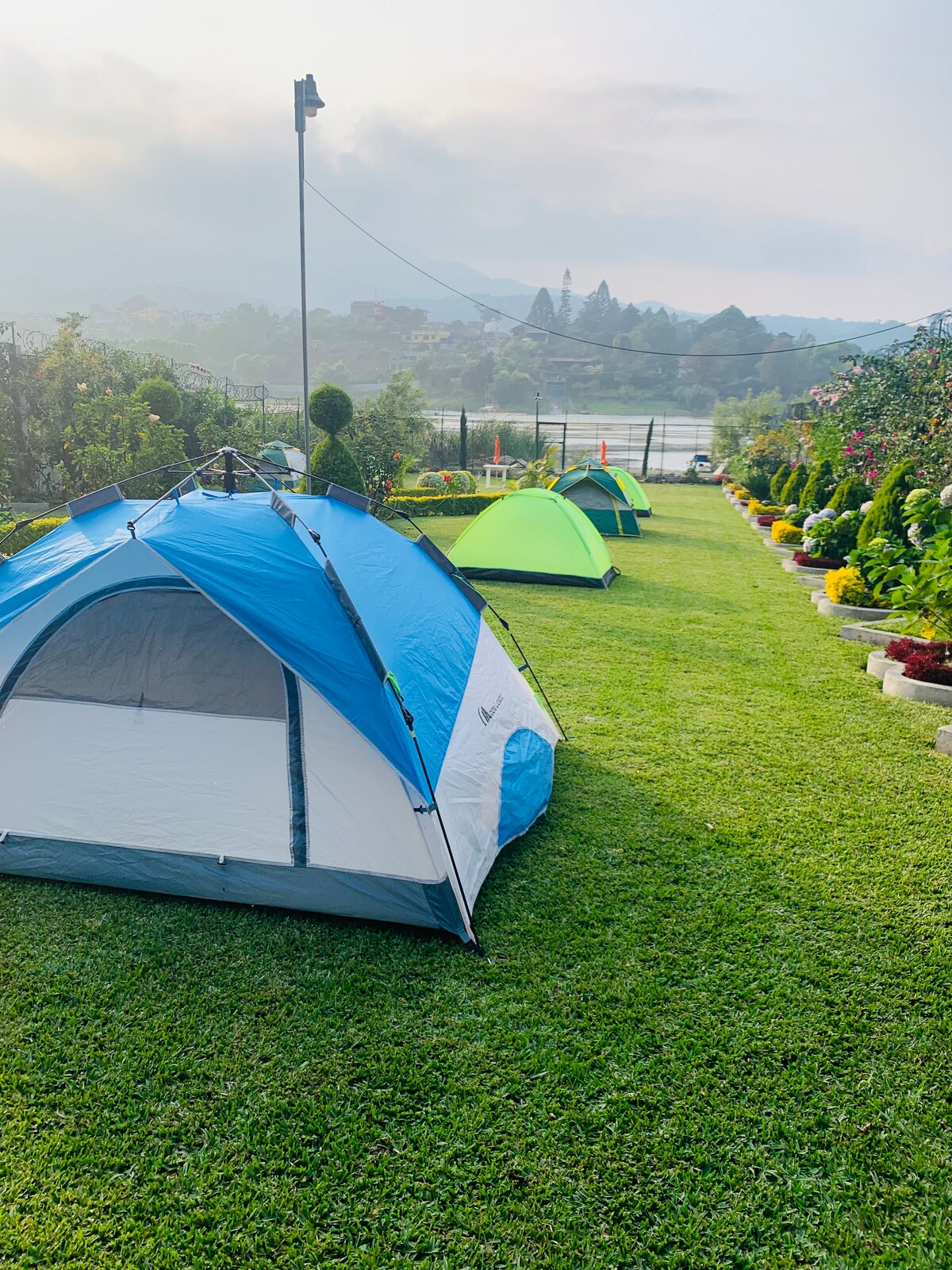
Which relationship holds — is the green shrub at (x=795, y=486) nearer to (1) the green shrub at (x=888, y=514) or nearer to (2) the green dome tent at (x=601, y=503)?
(2) the green dome tent at (x=601, y=503)

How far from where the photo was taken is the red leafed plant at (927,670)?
571 centimetres

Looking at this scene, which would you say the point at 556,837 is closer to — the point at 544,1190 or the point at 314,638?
the point at 314,638

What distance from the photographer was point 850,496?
38.5 ft

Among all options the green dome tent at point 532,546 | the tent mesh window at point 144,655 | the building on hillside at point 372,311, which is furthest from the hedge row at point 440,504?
the building on hillside at point 372,311

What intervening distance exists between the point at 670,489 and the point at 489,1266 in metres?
25.2

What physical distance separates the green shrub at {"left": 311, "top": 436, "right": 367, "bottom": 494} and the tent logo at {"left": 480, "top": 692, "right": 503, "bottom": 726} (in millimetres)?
9643

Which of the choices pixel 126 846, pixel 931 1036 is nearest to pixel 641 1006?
pixel 931 1036

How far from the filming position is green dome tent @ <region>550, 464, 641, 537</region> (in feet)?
46.0

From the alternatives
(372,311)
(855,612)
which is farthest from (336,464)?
(372,311)

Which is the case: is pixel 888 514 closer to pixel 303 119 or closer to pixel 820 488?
pixel 820 488

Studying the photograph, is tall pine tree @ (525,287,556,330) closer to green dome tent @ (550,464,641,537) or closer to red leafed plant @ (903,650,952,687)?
green dome tent @ (550,464,641,537)

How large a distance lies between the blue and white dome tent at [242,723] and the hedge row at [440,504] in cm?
1207

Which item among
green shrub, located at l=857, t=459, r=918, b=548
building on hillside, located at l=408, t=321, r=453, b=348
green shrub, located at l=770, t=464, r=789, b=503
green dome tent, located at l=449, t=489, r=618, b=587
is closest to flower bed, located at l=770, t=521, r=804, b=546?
green shrub, located at l=857, t=459, r=918, b=548

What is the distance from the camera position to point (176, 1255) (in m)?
1.81
